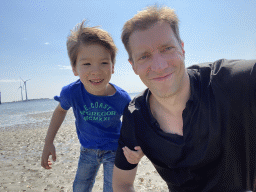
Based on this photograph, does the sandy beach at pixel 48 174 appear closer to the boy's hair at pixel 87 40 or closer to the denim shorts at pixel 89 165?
the denim shorts at pixel 89 165

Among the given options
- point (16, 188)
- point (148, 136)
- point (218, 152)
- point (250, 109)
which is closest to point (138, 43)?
point (148, 136)

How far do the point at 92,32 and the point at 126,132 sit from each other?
5.78 ft

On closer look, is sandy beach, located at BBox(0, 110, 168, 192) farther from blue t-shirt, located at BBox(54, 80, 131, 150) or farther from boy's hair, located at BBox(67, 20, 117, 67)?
boy's hair, located at BBox(67, 20, 117, 67)

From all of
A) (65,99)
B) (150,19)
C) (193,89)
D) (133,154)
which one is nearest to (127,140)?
(133,154)

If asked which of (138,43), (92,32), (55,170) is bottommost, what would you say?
(55,170)

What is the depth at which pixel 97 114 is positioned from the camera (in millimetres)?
2754

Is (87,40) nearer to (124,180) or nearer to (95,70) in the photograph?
(95,70)

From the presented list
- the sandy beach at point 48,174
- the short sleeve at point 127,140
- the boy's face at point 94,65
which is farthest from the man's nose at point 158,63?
the sandy beach at point 48,174

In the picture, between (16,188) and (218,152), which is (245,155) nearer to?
(218,152)

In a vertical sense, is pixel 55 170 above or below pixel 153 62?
below

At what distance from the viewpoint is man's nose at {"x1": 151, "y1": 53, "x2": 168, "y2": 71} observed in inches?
65.4

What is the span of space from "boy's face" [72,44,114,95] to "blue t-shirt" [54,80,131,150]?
0.29 meters

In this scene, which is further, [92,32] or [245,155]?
[92,32]

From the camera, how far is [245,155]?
152cm
